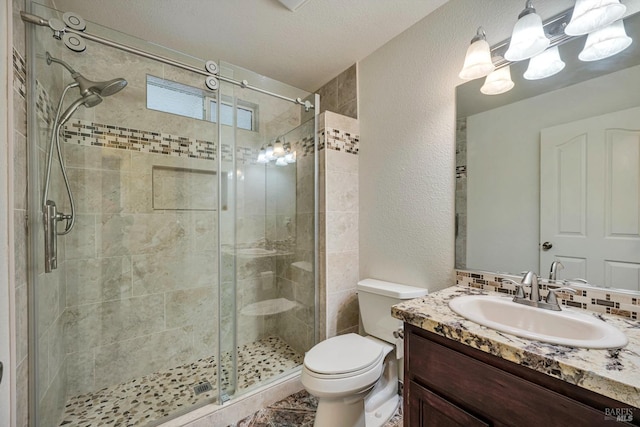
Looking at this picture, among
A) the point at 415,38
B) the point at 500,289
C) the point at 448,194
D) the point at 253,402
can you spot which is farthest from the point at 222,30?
the point at 253,402

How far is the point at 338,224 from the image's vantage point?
191cm

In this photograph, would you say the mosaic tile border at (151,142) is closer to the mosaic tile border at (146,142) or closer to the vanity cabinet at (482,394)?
the mosaic tile border at (146,142)

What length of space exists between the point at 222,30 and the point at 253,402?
2.36m

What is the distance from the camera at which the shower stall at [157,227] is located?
1271 mm

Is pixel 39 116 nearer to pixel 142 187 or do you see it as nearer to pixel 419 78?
pixel 142 187

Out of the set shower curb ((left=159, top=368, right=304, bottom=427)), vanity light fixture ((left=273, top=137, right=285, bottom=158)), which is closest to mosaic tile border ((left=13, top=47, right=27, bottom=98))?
vanity light fixture ((left=273, top=137, right=285, bottom=158))

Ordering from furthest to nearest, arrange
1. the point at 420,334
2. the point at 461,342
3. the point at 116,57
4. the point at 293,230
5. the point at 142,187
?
the point at 293,230 < the point at 142,187 < the point at 116,57 < the point at 420,334 < the point at 461,342

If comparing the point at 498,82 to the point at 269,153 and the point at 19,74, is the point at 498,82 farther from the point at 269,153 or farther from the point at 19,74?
the point at 19,74

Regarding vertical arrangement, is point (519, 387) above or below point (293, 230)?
below

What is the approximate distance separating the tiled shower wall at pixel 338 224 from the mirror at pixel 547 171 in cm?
77

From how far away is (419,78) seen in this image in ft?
5.24

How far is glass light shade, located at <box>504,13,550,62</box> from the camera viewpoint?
1.03m

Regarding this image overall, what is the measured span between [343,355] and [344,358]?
1.2 inches

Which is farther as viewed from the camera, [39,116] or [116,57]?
[116,57]
